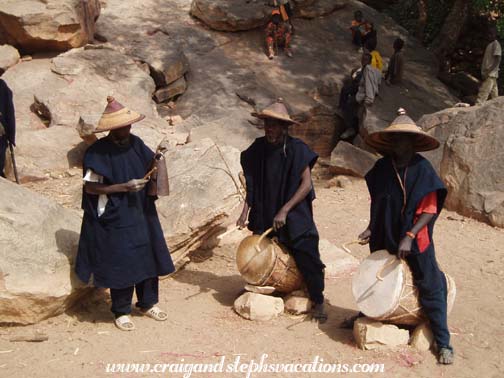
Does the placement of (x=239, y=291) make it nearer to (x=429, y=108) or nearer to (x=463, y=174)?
(x=463, y=174)

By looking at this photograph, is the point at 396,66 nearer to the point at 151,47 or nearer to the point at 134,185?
the point at 151,47

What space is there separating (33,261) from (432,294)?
303 cm

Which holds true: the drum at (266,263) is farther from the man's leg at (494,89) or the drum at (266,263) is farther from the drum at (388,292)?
the man's leg at (494,89)

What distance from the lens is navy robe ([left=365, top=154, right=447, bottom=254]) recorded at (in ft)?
13.6

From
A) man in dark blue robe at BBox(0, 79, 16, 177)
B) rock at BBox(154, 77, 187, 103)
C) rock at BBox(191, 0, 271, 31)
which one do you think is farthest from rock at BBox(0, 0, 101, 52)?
man in dark blue robe at BBox(0, 79, 16, 177)

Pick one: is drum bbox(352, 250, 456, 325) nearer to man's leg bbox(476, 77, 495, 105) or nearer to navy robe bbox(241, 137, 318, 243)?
navy robe bbox(241, 137, 318, 243)

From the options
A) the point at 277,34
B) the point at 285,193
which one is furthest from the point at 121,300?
the point at 277,34

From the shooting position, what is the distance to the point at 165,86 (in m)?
11.3

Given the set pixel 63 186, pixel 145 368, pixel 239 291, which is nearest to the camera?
pixel 145 368

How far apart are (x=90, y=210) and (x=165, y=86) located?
6996mm

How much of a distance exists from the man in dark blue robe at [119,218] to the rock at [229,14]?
863cm

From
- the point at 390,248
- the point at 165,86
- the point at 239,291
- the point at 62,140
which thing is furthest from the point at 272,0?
the point at 390,248

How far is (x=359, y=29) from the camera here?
43.5 feet

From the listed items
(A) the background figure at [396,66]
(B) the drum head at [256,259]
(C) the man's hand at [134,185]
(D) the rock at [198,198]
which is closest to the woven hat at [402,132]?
(B) the drum head at [256,259]
